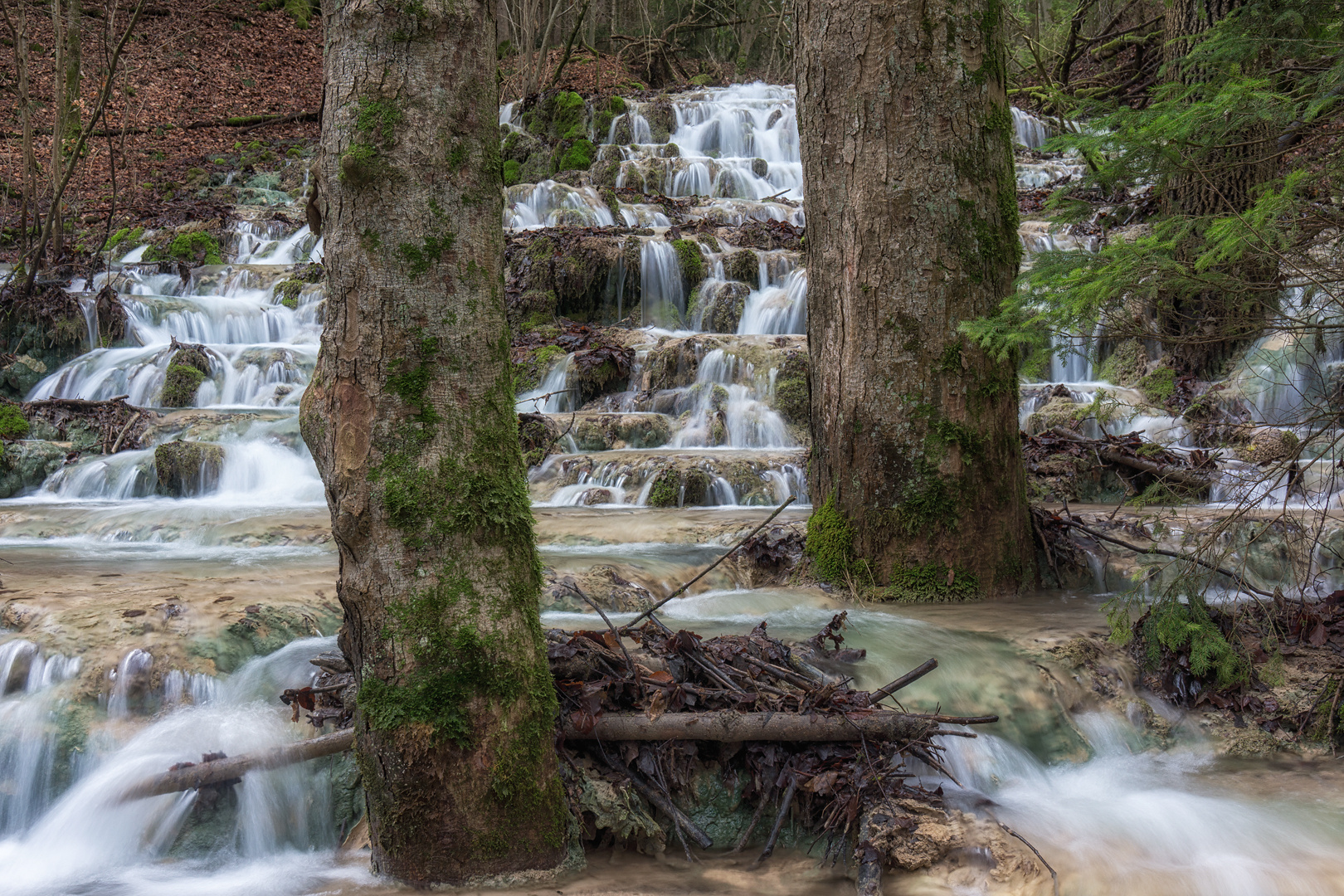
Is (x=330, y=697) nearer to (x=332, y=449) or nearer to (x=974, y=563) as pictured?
(x=332, y=449)

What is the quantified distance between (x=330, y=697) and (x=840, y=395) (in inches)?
118

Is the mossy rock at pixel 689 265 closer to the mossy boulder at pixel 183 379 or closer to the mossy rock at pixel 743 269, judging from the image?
the mossy rock at pixel 743 269

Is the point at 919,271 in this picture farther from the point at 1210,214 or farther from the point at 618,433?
the point at 618,433

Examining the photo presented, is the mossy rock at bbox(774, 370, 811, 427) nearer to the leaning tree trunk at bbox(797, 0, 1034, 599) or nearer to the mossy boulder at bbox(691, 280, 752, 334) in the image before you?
the mossy boulder at bbox(691, 280, 752, 334)

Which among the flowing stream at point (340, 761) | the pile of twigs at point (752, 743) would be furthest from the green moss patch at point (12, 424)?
the pile of twigs at point (752, 743)

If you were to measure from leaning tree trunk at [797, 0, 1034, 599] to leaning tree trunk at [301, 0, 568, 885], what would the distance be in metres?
2.80

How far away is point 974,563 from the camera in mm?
5125

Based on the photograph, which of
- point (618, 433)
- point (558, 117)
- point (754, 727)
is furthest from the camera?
point (558, 117)

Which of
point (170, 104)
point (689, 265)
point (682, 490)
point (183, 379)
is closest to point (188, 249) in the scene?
point (183, 379)

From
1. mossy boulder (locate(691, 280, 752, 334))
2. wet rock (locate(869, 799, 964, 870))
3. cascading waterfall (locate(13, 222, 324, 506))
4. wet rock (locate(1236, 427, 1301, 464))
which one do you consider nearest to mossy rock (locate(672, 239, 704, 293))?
mossy boulder (locate(691, 280, 752, 334))

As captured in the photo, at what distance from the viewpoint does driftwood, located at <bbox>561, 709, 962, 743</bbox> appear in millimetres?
3225

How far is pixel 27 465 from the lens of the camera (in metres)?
9.42

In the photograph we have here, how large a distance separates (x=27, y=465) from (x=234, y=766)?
25.7 feet

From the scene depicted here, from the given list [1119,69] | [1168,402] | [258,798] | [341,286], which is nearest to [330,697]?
[258,798]
